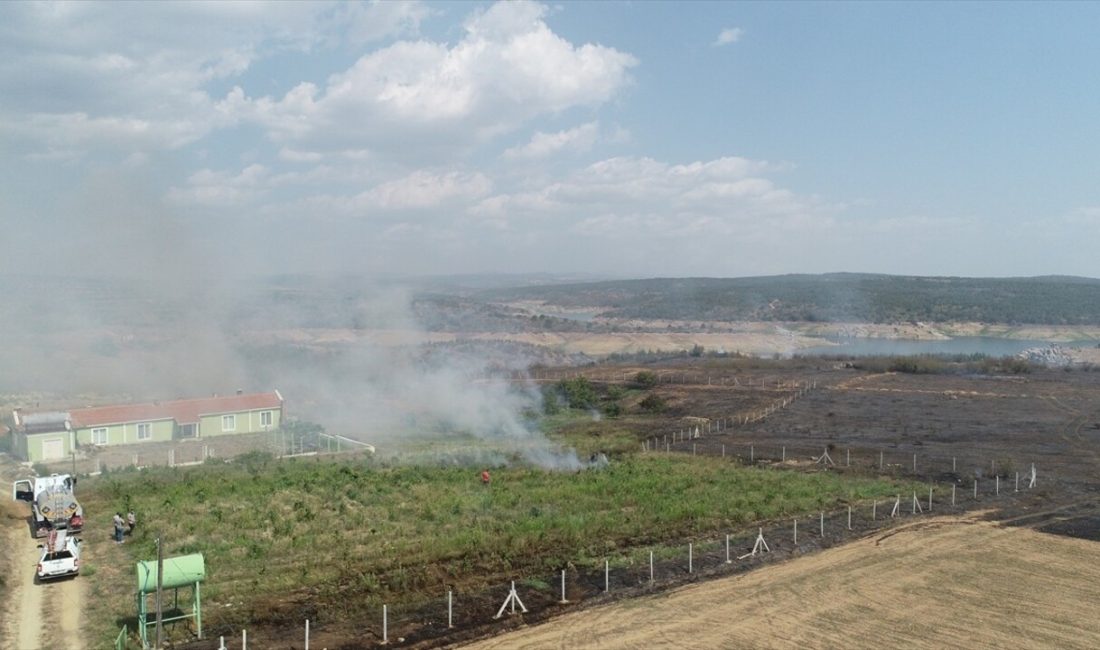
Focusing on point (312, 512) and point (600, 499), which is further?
point (600, 499)

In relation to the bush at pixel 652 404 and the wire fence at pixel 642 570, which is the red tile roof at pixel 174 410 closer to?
the bush at pixel 652 404

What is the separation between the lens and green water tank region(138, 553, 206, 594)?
1661cm

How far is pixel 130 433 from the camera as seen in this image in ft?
139

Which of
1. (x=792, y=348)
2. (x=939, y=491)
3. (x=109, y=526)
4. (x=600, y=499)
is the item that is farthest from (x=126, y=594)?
(x=792, y=348)

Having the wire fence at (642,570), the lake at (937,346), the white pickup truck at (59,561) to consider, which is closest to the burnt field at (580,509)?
the wire fence at (642,570)

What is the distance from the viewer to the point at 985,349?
375 ft

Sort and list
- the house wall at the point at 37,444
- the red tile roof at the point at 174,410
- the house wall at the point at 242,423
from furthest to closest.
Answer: the house wall at the point at 242,423, the red tile roof at the point at 174,410, the house wall at the point at 37,444

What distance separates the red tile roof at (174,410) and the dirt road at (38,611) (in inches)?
776

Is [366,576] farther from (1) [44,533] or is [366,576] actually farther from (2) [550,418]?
(2) [550,418]

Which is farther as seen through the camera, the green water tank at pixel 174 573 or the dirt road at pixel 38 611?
the dirt road at pixel 38 611

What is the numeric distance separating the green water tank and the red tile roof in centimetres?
2774

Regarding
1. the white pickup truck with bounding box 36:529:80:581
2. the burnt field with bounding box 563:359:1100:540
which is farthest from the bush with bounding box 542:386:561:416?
the white pickup truck with bounding box 36:529:80:581

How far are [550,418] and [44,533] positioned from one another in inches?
1434

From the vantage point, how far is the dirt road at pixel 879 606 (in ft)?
56.9
